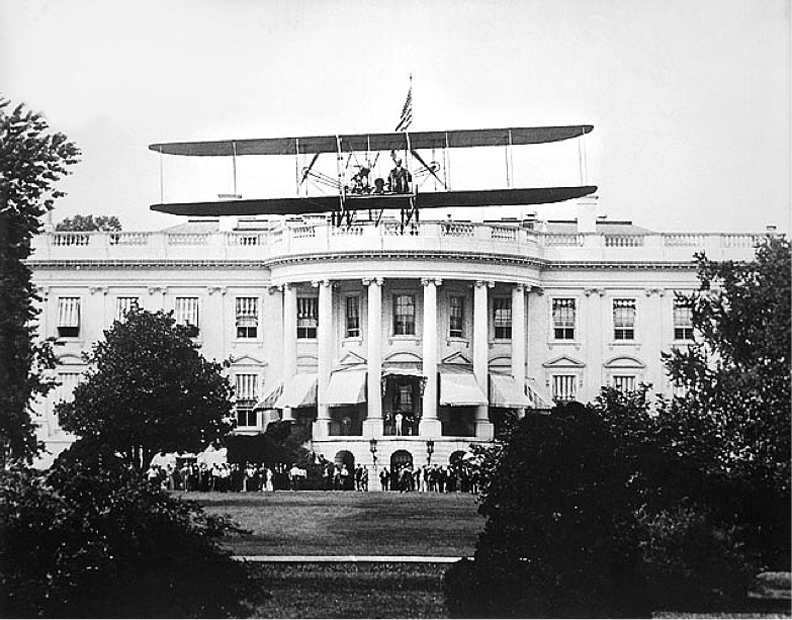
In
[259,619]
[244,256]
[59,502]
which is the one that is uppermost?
[244,256]

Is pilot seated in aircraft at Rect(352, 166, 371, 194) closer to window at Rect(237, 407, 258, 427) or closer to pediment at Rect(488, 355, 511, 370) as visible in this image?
window at Rect(237, 407, 258, 427)

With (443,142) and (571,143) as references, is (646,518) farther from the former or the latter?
(443,142)

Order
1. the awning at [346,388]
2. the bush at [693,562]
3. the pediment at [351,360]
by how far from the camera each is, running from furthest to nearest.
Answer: the pediment at [351,360] < the awning at [346,388] < the bush at [693,562]

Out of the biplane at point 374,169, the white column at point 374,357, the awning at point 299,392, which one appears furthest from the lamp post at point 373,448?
the biplane at point 374,169

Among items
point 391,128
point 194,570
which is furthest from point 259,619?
point 391,128

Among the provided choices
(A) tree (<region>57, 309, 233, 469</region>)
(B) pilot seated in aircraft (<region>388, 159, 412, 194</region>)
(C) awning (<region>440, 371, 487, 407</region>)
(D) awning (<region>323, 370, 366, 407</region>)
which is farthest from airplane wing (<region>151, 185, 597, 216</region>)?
(C) awning (<region>440, 371, 487, 407</region>)

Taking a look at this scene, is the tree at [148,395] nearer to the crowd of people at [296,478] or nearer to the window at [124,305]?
the crowd of people at [296,478]
